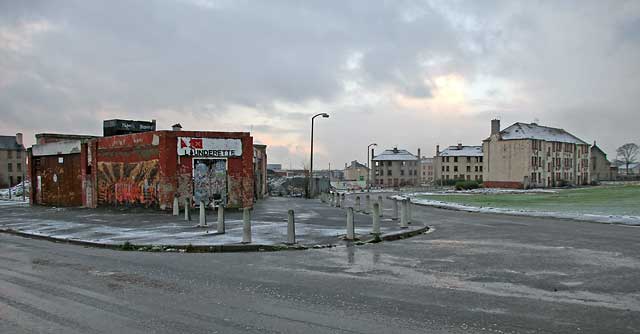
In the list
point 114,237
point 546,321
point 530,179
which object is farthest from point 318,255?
point 530,179

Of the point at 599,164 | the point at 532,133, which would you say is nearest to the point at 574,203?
the point at 532,133

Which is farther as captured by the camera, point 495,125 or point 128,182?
point 495,125

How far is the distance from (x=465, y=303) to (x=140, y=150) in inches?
806

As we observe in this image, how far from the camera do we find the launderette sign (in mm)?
22562

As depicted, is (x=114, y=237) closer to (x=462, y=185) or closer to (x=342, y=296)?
(x=342, y=296)

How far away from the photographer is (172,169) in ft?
73.3

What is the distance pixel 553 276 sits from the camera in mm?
8227

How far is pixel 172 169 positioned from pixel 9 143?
85308 millimetres

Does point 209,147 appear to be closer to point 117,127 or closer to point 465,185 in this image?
Result: point 117,127

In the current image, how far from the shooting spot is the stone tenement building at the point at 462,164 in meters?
104

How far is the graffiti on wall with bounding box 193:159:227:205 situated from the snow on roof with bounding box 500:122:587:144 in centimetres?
6247

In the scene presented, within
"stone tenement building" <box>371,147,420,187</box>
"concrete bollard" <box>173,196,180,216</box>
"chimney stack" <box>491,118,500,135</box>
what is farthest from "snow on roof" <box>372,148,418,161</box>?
"concrete bollard" <box>173,196,180,216</box>

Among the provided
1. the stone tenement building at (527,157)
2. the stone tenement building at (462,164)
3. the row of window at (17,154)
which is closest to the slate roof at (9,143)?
the row of window at (17,154)

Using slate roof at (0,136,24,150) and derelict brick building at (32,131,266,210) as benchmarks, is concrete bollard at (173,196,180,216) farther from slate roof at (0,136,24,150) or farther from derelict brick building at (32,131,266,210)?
slate roof at (0,136,24,150)
